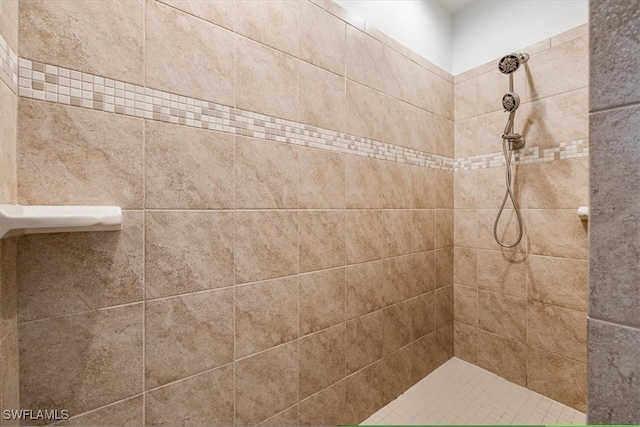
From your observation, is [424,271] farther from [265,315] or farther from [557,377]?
[265,315]

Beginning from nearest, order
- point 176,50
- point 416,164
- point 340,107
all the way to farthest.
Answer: point 176,50
point 340,107
point 416,164

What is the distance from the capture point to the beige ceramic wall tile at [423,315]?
70.7 inches

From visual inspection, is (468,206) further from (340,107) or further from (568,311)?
(340,107)

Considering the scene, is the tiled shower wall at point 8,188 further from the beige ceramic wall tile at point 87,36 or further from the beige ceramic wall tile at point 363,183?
the beige ceramic wall tile at point 363,183

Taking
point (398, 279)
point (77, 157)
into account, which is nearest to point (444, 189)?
point (398, 279)

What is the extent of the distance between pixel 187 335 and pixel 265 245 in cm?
41

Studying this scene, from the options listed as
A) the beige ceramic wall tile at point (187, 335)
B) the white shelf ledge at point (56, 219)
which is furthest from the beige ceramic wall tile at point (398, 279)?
the white shelf ledge at point (56, 219)

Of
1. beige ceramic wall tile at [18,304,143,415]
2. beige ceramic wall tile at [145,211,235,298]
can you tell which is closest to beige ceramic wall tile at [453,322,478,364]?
beige ceramic wall tile at [145,211,235,298]

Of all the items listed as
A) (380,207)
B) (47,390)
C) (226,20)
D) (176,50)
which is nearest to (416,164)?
(380,207)

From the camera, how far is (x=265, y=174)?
116cm

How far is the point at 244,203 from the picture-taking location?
1.11m

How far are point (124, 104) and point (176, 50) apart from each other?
0.26m

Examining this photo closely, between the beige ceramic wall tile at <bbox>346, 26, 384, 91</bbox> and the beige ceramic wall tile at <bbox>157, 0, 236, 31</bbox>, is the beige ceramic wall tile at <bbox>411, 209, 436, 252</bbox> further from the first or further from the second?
the beige ceramic wall tile at <bbox>157, 0, 236, 31</bbox>

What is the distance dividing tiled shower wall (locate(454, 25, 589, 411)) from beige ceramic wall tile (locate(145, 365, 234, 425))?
1.68m
